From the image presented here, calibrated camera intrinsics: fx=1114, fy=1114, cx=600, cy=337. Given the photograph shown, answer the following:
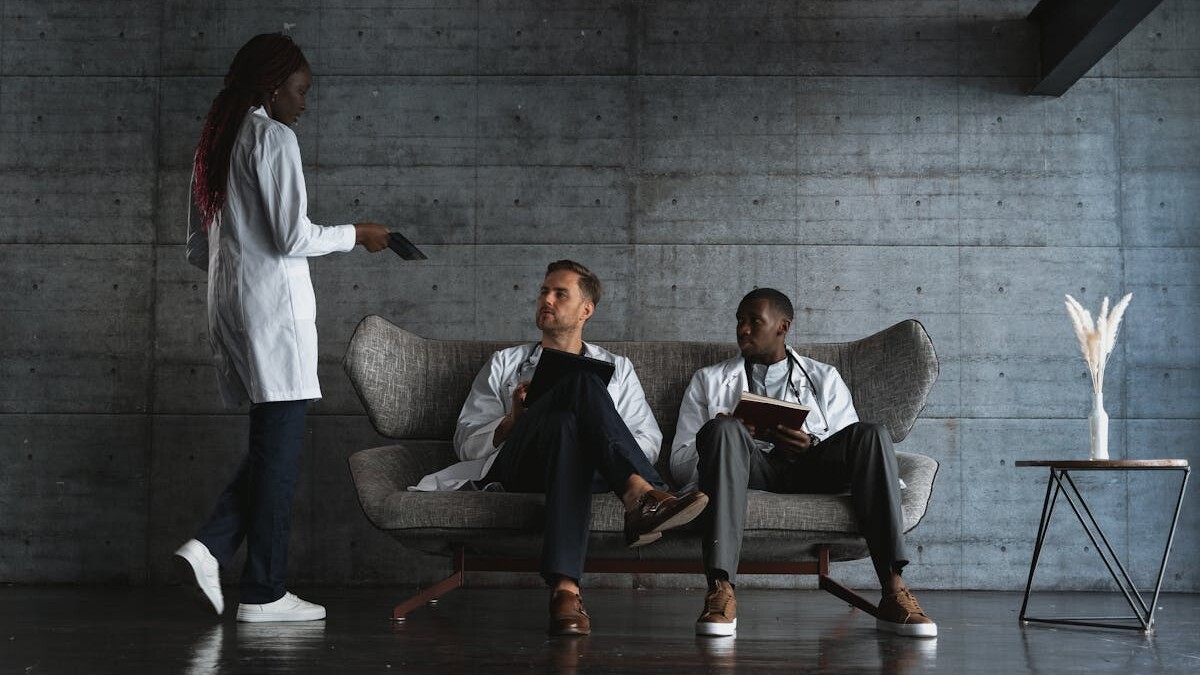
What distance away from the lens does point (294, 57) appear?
3.21 m

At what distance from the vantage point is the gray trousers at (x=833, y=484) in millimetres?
2916

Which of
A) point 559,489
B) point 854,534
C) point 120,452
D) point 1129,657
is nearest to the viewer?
point 1129,657

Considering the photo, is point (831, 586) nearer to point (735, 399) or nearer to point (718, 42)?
point (735, 399)

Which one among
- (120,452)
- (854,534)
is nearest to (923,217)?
(854,534)

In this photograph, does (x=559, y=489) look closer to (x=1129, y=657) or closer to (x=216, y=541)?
(x=216, y=541)

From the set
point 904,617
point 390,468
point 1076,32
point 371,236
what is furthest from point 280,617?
point 1076,32

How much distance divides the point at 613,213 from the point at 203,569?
2259 millimetres

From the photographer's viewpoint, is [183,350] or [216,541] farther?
[183,350]

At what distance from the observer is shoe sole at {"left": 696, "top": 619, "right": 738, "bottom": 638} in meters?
2.85

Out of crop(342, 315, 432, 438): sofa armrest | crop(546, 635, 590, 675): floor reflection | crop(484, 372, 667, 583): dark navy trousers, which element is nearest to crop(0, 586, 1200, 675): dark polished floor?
crop(546, 635, 590, 675): floor reflection

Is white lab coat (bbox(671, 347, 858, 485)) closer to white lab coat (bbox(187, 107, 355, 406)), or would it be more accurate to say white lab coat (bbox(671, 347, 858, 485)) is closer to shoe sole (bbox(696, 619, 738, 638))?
shoe sole (bbox(696, 619, 738, 638))

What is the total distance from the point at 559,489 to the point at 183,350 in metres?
2.34

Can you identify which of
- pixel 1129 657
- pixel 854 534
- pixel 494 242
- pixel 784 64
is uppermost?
pixel 784 64

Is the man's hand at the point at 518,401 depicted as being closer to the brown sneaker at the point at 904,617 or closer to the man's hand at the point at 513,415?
the man's hand at the point at 513,415
